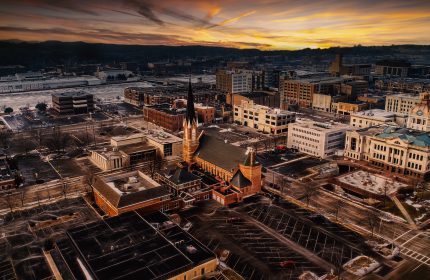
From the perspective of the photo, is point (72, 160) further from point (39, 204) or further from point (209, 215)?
point (209, 215)

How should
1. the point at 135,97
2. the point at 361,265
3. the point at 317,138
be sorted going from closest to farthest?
the point at 361,265
the point at 317,138
the point at 135,97

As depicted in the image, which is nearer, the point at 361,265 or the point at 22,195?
the point at 361,265

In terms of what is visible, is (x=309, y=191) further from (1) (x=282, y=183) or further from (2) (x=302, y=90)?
(2) (x=302, y=90)

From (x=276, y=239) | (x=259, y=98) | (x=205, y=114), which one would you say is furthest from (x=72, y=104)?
(x=276, y=239)

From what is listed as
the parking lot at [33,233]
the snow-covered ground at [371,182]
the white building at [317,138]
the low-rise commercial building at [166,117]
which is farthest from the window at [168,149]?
the snow-covered ground at [371,182]

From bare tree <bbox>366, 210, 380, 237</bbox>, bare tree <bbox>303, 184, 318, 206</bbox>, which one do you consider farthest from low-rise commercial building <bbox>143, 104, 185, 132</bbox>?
bare tree <bbox>366, 210, 380, 237</bbox>

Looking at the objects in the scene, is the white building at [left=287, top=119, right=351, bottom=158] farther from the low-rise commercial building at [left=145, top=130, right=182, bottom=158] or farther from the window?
the window

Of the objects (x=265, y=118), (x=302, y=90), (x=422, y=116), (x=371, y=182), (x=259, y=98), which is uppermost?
(x=302, y=90)
